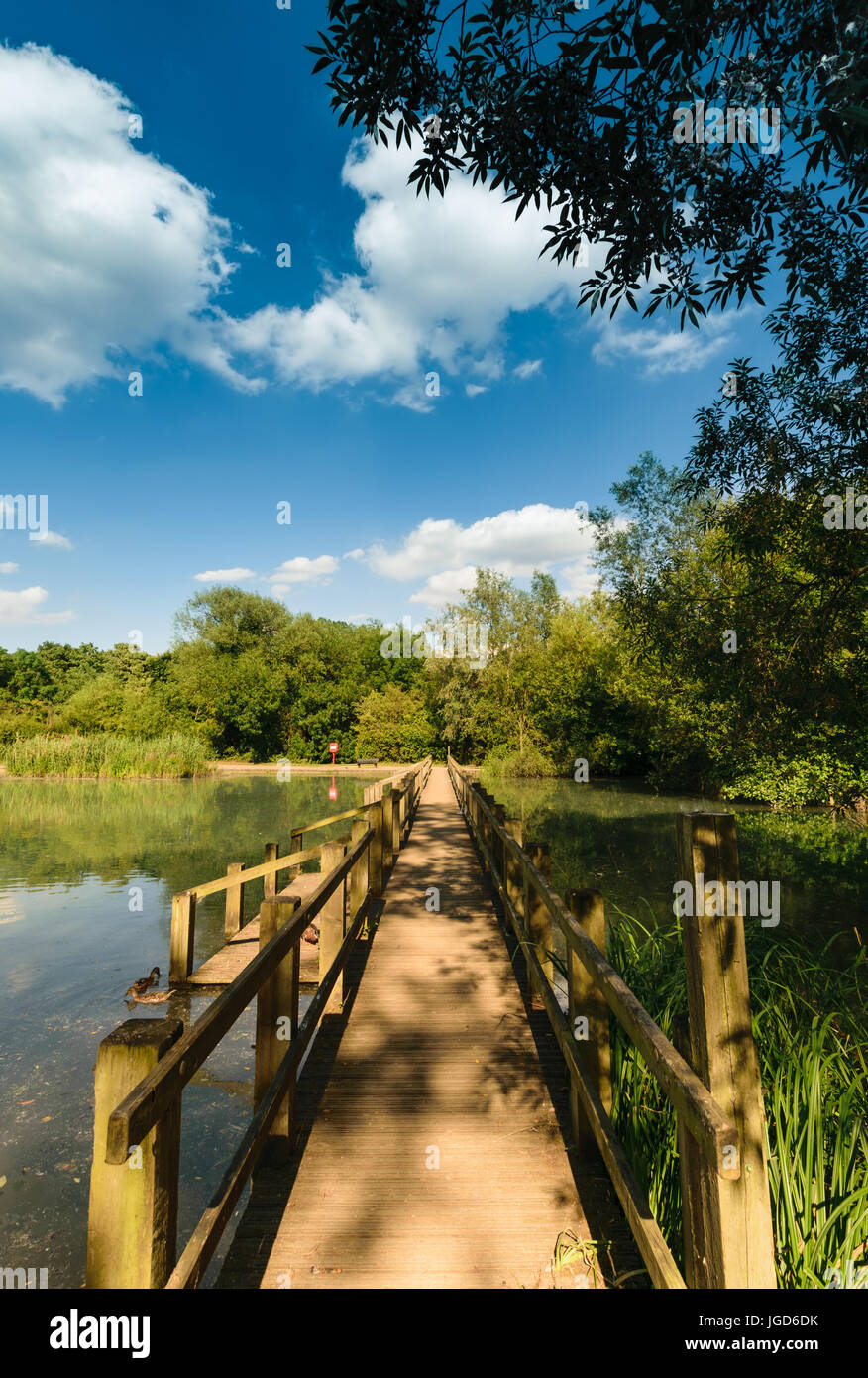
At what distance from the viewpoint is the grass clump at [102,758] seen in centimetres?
3284

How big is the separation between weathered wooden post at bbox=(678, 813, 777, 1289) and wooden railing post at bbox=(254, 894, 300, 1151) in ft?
6.15

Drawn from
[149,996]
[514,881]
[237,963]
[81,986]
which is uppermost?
[514,881]

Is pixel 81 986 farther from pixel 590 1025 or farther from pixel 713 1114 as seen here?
pixel 713 1114

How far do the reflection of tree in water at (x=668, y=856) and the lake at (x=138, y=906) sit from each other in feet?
0.18

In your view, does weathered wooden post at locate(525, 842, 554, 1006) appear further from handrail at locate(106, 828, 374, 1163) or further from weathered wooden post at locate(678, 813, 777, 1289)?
weathered wooden post at locate(678, 813, 777, 1289)

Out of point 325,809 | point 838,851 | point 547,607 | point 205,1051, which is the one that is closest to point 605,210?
point 205,1051

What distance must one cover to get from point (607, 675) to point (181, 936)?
27596 mm

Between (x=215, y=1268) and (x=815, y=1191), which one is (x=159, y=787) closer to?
(x=215, y=1268)

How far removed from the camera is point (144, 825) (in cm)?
1911

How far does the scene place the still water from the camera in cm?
430

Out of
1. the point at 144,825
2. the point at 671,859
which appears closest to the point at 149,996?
the point at 671,859

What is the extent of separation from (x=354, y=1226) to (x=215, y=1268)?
5.36ft

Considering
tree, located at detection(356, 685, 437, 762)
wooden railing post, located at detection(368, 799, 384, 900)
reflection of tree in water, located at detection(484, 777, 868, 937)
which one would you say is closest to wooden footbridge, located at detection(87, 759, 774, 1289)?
wooden railing post, located at detection(368, 799, 384, 900)

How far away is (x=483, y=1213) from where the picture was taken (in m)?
2.67
